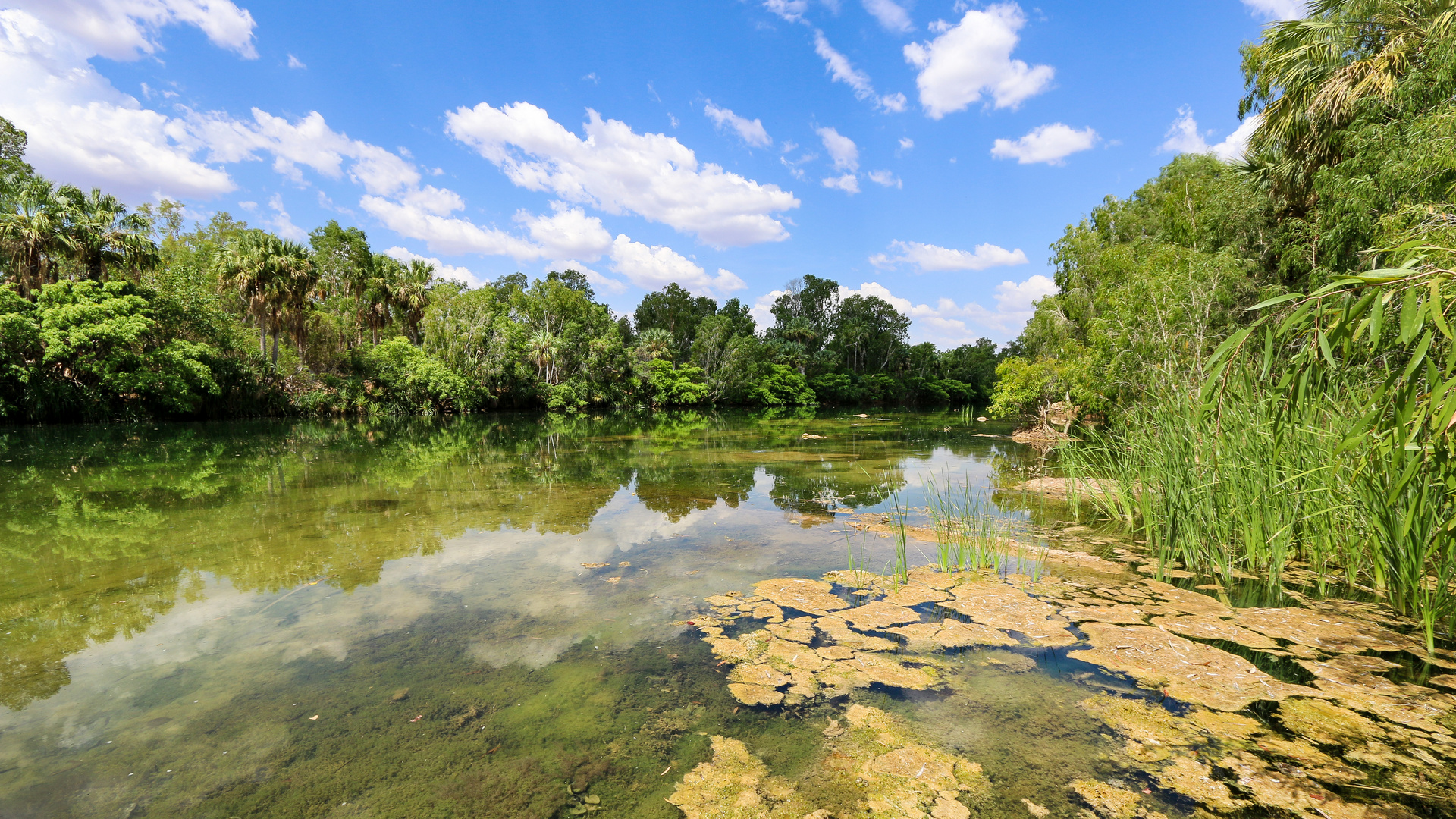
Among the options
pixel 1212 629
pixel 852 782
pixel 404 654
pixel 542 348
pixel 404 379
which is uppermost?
pixel 542 348

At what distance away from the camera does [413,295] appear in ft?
136

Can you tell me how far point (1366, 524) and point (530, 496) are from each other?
1164 centimetres

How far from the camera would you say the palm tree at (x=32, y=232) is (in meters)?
24.5

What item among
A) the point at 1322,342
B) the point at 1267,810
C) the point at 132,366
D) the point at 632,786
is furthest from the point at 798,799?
the point at 132,366

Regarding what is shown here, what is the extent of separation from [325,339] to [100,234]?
12347 millimetres

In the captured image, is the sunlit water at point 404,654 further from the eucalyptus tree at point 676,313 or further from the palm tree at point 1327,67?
the eucalyptus tree at point 676,313

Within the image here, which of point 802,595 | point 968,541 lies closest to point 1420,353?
point 802,595

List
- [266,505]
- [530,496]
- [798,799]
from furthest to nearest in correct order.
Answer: [530,496], [266,505], [798,799]

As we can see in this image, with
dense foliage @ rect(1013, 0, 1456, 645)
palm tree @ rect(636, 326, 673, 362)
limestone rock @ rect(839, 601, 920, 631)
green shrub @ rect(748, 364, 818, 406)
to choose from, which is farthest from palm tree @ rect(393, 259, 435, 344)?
limestone rock @ rect(839, 601, 920, 631)

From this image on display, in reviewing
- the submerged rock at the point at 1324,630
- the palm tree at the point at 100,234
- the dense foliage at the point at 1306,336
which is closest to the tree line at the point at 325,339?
the palm tree at the point at 100,234

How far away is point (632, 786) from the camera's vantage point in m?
3.21

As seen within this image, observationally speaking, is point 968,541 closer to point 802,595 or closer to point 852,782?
point 802,595

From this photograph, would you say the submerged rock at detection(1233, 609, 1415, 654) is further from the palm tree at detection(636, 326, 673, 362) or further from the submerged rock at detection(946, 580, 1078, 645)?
the palm tree at detection(636, 326, 673, 362)

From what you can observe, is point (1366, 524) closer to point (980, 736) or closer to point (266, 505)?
point (980, 736)
